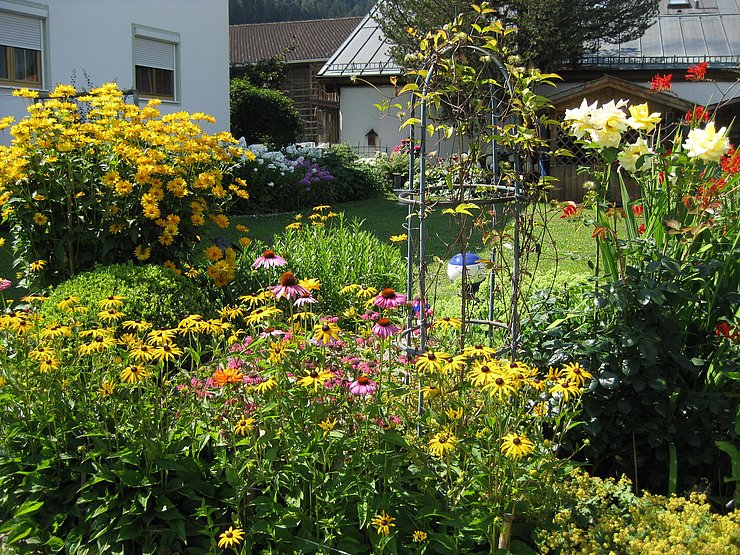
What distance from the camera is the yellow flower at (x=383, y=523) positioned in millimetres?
2266

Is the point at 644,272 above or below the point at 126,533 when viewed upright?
above

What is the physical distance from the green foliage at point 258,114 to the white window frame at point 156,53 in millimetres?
5592

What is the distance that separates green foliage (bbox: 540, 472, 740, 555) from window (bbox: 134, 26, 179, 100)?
12.0 m

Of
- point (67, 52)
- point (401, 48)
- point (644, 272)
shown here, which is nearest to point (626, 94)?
point (401, 48)

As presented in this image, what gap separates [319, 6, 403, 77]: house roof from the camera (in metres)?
21.1

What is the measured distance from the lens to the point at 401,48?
1820 centimetres

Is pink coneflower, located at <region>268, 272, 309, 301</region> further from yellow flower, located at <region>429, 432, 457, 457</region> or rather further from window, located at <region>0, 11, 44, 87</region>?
window, located at <region>0, 11, 44, 87</region>

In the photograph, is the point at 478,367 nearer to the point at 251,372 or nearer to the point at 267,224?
the point at 251,372

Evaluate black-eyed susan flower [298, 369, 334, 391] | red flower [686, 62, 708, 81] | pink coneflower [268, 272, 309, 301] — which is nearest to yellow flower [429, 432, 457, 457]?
black-eyed susan flower [298, 369, 334, 391]

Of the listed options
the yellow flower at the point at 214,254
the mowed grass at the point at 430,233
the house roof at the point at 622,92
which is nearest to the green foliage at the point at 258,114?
the mowed grass at the point at 430,233

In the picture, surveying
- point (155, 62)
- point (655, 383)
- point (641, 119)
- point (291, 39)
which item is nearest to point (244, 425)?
point (655, 383)

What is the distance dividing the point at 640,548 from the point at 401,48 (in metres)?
17.3

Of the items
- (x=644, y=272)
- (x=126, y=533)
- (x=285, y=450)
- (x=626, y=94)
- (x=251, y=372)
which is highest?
(x=626, y=94)

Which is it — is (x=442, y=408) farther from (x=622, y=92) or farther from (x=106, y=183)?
(x=622, y=92)
